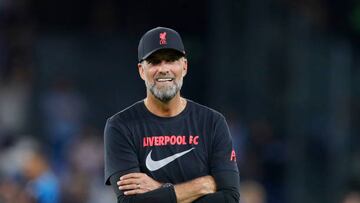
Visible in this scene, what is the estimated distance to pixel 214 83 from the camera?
16281 millimetres

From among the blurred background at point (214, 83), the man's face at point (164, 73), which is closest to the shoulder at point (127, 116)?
the man's face at point (164, 73)

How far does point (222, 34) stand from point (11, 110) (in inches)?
130

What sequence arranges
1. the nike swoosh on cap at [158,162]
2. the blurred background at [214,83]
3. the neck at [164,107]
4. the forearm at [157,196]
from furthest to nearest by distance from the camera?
1. the blurred background at [214,83]
2. the neck at [164,107]
3. the nike swoosh on cap at [158,162]
4. the forearm at [157,196]

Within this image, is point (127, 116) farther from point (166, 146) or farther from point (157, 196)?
point (157, 196)

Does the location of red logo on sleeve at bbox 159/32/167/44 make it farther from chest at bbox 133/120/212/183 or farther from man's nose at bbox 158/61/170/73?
chest at bbox 133/120/212/183

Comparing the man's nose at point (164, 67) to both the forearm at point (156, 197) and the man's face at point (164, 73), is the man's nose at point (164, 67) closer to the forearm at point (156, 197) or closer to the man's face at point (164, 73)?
the man's face at point (164, 73)

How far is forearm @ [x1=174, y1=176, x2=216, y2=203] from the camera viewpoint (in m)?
6.33

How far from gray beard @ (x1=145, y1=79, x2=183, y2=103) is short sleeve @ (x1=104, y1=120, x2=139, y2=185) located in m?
0.29

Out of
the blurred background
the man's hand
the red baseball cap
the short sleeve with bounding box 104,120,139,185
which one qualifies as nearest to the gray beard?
the red baseball cap

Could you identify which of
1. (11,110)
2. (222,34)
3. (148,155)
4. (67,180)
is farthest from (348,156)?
(148,155)

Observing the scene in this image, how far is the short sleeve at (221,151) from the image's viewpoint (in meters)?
6.45

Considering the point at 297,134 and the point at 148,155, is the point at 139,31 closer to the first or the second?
the point at 297,134

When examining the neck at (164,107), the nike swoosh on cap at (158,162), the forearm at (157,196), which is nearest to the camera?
the forearm at (157,196)

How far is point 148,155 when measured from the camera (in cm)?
642
